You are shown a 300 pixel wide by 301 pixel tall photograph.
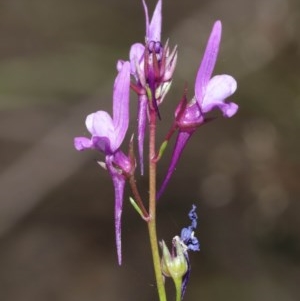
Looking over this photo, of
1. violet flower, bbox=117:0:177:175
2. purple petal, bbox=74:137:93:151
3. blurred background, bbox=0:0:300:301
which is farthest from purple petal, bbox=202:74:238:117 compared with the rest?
blurred background, bbox=0:0:300:301

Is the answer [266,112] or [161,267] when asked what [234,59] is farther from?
[161,267]

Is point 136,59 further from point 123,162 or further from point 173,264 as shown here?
point 173,264

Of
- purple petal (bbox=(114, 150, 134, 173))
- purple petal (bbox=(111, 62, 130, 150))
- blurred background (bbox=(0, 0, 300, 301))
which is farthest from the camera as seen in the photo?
blurred background (bbox=(0, 0, 300, 301))

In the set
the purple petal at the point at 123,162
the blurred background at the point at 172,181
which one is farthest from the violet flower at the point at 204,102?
the blurred background at the point at 172,181

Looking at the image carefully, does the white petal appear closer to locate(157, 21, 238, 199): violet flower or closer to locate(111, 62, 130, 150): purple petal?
locate(157, 21, 238, 199): violet flower

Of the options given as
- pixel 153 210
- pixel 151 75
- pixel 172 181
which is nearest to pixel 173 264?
pixel 153 210

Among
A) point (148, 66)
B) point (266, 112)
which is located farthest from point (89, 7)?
point (148, 66)
